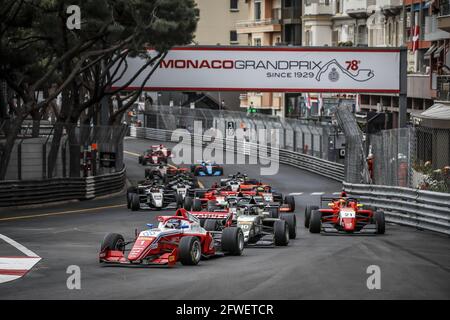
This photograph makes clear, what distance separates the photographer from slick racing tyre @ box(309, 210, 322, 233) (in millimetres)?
24734

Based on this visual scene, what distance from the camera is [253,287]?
49.4 feet

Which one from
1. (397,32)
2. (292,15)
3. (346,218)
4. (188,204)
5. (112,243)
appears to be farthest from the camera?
(292,15)

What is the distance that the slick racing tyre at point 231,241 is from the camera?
64.3 feet

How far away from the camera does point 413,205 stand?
2636 centimetres

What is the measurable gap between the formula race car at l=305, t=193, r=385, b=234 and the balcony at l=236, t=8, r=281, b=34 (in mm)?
60942

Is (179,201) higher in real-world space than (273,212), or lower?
lower

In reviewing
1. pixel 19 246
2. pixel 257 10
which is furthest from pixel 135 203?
pixel 257 10

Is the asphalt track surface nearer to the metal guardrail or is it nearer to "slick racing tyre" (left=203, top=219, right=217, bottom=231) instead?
the metal guardrail

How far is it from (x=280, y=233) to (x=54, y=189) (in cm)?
1578

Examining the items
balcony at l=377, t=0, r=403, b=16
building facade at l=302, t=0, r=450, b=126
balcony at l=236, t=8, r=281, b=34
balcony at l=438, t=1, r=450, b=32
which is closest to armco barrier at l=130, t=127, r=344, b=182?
building facade at l=302, t=0, r=450, b=126

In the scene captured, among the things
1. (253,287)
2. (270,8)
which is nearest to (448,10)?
(253,287)

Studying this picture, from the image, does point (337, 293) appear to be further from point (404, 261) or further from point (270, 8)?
point (270, 8)

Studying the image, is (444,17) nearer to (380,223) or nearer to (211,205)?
(380,223)

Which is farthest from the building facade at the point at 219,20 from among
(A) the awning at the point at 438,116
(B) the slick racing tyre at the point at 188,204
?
(B) the slick racing tyre at the point at 188,204
